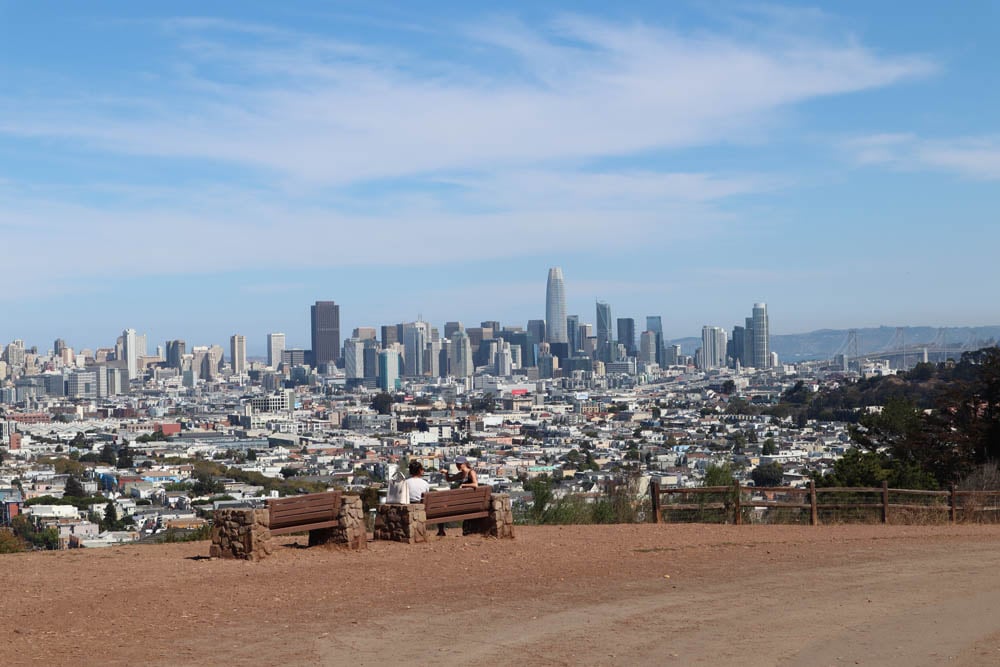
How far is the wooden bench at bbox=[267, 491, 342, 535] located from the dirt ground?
0.26 m

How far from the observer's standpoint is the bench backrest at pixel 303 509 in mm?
10312

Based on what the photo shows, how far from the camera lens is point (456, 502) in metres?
11.5

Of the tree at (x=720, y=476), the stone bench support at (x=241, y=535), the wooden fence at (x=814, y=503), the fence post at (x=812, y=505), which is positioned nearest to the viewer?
the stone bench support at (x=241, y=535)

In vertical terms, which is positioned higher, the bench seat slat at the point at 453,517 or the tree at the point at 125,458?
the bench seat slat at the point at 453,517

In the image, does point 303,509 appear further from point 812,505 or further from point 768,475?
point 768,475

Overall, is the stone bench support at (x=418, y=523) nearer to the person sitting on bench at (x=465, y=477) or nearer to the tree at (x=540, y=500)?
the person sitting on bench at (x=465, y=477)

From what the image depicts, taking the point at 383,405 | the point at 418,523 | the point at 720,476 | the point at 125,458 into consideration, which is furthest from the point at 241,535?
the point at 383,405

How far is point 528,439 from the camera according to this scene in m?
81.0

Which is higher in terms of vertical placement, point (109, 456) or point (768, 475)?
point (768, 475)

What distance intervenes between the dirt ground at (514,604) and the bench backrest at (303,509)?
0.30 metres

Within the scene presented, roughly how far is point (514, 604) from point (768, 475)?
35579 millimetres

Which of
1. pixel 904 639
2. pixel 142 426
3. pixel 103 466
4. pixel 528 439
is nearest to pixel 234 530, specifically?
pixel 904 639

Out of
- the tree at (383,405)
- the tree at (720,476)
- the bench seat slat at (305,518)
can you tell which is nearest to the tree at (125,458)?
the tree at (720,476)

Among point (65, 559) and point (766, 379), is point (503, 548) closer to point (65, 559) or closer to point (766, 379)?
point (65, 559)
